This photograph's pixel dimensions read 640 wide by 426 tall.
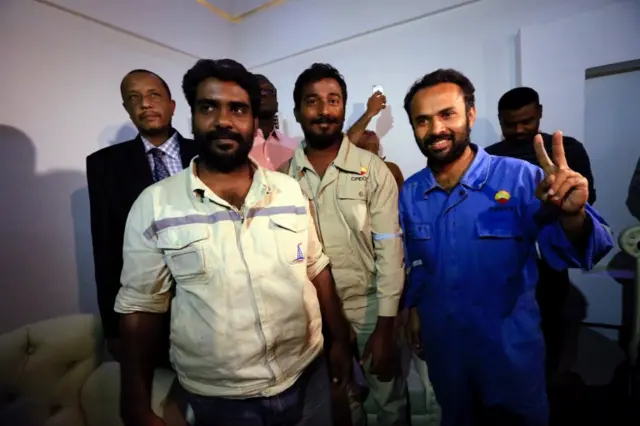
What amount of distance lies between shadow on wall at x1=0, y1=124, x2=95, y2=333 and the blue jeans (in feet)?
5.35

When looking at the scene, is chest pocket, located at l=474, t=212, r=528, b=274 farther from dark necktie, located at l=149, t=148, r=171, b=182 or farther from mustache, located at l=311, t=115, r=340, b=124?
dark necktie, located at l=149, t=148, r=171, b=182

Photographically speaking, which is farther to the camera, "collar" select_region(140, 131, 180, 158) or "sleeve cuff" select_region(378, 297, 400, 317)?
"collar" select_region(140, 131, 180, 158)

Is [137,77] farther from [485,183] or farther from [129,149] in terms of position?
[485,183]

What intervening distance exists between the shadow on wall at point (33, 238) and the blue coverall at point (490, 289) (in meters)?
2.30

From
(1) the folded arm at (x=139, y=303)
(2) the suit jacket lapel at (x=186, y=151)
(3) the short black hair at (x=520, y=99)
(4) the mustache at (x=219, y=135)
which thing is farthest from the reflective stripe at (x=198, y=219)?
(3) the short black hair at (x=520, y=99)

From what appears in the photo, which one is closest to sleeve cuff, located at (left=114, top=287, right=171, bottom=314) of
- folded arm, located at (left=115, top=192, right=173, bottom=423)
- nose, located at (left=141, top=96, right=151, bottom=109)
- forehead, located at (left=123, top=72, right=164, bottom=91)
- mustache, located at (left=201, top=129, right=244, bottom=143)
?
folded arm, located at (left=115, top=192, right=173, bottom=423)

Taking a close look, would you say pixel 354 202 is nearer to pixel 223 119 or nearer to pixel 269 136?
pixel 223 119

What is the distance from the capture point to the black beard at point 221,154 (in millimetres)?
1085

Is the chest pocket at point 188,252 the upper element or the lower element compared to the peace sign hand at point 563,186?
lower

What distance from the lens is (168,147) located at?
5.08 ft

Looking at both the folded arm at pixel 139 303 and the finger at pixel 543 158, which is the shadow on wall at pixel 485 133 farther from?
the folded arm at pixel 139 303

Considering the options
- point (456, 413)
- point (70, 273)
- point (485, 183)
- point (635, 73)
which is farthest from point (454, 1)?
point (70, 273)

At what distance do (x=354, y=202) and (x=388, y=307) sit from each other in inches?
19.3

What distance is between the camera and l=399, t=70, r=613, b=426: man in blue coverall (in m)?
1.19
